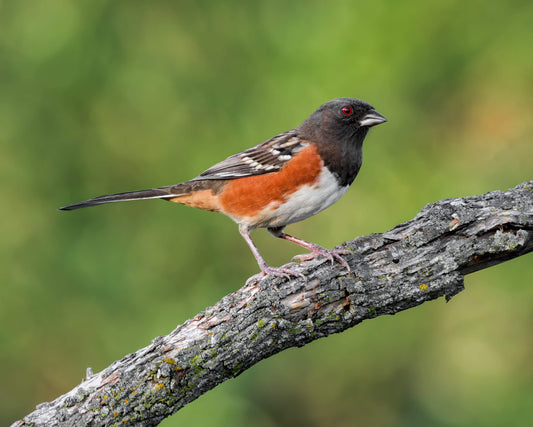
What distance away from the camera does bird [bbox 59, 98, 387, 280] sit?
3770 millimetres

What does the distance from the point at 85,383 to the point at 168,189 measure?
1.48 meters

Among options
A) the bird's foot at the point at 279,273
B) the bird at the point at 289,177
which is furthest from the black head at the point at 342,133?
the bird's foot at the point at 279,273

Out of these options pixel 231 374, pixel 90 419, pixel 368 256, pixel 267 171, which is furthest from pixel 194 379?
pixel 267 171

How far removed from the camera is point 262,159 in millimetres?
4027

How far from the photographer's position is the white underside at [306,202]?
3748 millimetres

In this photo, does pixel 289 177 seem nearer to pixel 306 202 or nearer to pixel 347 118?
pixel 306 202

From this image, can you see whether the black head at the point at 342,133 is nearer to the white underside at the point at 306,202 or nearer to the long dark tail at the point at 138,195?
the white underside at the point at 306,202

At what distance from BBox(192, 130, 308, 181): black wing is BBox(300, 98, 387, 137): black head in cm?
20

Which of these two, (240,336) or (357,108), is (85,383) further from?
(357,108)

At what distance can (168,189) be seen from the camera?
4.12m

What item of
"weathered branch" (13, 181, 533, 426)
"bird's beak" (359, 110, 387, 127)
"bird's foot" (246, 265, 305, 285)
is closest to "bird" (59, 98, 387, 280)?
"bird's beak" (359, 110, 387, 127)

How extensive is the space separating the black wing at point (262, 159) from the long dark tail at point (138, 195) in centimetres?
16

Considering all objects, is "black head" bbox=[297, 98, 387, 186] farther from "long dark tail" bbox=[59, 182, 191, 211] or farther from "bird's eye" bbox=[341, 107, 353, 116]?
"long dark tail" bbox=[59, 182, 191, 211]

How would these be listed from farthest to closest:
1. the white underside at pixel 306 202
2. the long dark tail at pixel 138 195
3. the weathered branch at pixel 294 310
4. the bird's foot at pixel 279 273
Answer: the long dark tail at pixel 138 195, the white underside at pixel 306 202, the bird's foot at pixel 279 273, the weathered branch at pixel 294 310
